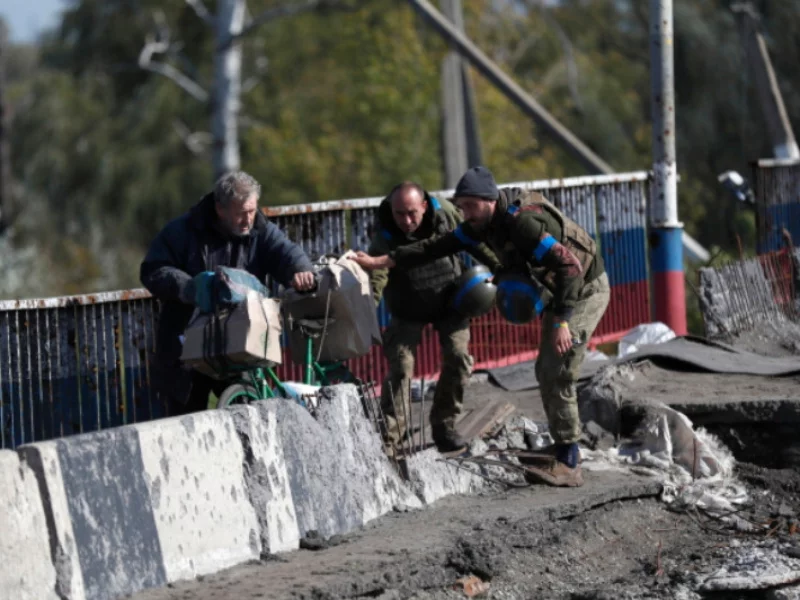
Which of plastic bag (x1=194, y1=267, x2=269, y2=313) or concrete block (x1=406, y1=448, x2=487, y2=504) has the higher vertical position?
plastic bag (x1=194, y1=267, x2=269, y2=313)

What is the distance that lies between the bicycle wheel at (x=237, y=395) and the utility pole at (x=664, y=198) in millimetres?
6948

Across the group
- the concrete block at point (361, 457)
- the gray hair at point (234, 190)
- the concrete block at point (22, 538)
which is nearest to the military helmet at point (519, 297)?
the concrete block at point (361, 457)

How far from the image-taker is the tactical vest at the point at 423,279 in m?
8.77

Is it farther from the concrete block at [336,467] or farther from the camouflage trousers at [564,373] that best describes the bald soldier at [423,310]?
the concrete block at [336,467]

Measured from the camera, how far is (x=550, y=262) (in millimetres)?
8039

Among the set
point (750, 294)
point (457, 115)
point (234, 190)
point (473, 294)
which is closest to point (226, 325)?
point (234, 190)

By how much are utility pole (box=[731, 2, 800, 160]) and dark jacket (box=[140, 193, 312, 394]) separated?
13.2 metres

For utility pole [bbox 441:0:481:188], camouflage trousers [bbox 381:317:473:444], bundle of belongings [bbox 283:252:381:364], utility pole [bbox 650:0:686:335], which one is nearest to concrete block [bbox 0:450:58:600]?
bundle of belongings [bbox 283:252:381:364]

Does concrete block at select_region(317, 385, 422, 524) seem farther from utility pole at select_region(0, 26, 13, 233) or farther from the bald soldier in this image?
utility pole at select_region(0, 26, 13, 233)

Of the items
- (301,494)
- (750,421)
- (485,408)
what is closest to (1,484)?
(301,494)

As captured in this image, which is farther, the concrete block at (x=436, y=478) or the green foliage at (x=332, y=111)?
the green foliage at (x=332, y=111)

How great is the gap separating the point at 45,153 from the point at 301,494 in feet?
127

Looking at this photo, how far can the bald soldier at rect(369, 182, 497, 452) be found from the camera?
344 inches

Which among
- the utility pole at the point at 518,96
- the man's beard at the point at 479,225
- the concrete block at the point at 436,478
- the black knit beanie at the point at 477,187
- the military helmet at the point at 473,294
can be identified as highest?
the utility pole at the point at 518,96
